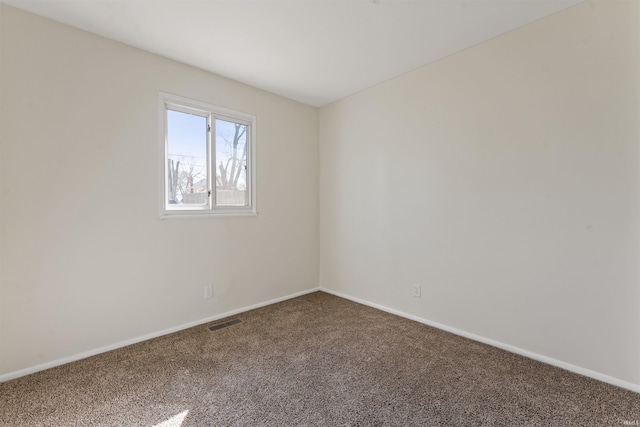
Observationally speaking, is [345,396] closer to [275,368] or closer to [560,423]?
[275,368]

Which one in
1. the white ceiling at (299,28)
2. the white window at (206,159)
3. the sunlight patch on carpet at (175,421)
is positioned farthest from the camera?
the white window at (206,159)

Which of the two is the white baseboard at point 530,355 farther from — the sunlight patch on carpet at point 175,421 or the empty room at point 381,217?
the sunlight patch on carpet at point 175,421

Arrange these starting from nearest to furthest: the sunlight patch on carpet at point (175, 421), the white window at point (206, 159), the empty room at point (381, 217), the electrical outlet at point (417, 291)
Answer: the sunlight patch on carpet at point (175, 421) < the empty room at point (381, 217) < the white window at point (206, 159) < the electrical outlet at point (417, 291)

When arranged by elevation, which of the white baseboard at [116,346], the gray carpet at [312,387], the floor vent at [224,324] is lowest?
the gray carpet at [312,387]

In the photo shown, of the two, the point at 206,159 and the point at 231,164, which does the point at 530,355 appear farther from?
the point at 206,159

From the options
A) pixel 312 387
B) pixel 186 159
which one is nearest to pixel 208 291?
pixel 186 159

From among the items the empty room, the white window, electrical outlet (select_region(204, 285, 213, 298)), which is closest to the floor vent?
the empty room

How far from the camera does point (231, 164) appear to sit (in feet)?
10.2

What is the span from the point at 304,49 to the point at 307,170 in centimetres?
159

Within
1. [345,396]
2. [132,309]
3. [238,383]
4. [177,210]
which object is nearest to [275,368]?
[238,383]

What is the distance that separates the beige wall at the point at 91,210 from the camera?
1928 millimetres

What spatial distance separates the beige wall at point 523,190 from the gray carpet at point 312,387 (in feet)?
1.19

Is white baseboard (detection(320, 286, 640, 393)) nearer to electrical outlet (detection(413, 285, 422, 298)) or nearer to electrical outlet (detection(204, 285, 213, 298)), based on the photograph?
electrical outlet (detection(413, 285, 422, 298))

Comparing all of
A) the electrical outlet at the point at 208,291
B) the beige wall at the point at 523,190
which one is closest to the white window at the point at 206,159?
the electrical outlet at the point at 208,291
